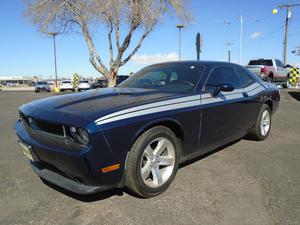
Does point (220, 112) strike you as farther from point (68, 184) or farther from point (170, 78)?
point (68, 184)

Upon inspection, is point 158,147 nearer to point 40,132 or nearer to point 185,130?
point 185,130

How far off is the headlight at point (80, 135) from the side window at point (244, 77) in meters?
3.12

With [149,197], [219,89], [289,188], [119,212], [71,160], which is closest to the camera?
[71,160]

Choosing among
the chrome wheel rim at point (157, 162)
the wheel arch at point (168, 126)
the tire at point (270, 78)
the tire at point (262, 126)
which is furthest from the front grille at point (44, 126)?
the tire at point (270, 78)

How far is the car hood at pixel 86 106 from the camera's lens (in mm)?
2602

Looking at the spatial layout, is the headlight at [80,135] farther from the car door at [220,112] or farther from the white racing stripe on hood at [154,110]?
the car door at [220,112]

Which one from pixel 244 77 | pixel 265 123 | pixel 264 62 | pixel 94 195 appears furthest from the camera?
pixel 264 62

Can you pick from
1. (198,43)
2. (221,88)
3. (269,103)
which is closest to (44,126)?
(221,88)

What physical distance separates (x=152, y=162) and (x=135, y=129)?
0.53m

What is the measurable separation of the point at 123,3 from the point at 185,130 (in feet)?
50.8

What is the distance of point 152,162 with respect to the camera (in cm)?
308

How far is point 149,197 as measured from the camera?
120 inches

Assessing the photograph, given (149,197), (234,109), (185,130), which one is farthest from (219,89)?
(149,197)

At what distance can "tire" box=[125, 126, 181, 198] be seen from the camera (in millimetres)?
2789
